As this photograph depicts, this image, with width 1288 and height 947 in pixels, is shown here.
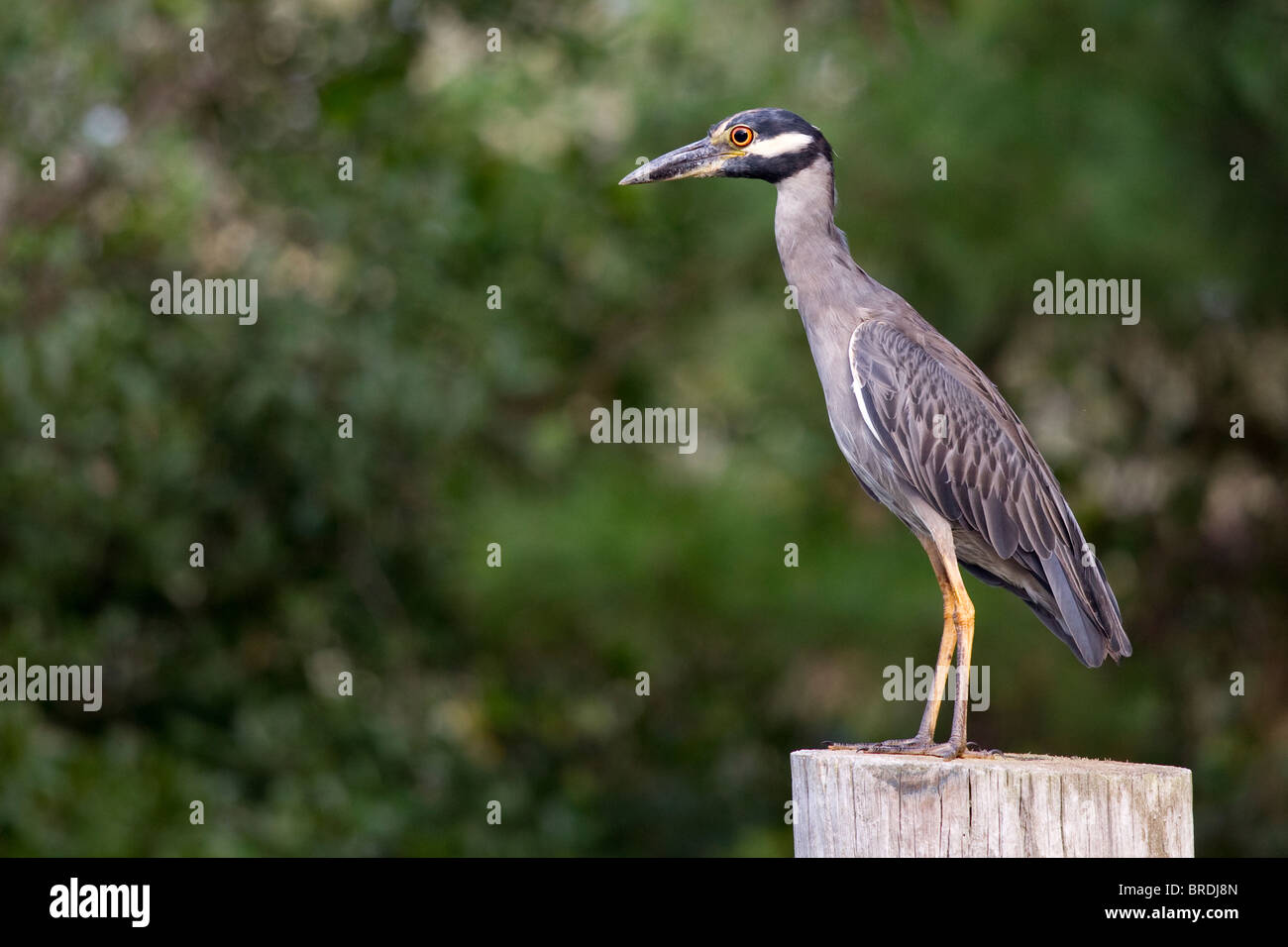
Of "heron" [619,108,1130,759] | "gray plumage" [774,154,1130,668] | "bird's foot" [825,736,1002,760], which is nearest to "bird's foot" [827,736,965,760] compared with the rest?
"bird's foot" [825,736,1002,760]

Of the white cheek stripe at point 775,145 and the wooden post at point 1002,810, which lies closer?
the wooden post at point 1002,810

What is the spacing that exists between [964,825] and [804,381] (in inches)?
177

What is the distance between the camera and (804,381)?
7605 mm

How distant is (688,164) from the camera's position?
13.9ft

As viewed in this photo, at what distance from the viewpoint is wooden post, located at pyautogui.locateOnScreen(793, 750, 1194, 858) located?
3256mm

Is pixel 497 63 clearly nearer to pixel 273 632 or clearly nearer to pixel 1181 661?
pixel 273 632

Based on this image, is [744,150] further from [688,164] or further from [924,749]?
[924,749]

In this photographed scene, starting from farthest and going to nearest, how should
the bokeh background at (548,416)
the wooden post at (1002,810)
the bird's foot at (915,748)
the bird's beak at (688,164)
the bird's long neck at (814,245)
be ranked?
the bokeh background at (548,416), the bird's long neck at (814,245), the bird's beak at (688,164), the bird's foot at (915,748), the wooden post at (1002,810)

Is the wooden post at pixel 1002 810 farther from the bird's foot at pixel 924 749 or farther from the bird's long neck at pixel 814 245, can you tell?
the bird's long neck at pixel 814 245

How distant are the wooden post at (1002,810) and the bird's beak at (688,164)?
1.76 m

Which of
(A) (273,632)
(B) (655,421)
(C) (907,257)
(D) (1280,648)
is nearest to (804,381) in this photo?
(C) (907,257)

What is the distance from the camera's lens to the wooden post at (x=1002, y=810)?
326 cm

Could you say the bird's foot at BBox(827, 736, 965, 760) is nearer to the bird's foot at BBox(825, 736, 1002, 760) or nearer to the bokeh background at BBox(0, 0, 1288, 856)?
the bird's foot at BBox(825, 736, 1002, 760)

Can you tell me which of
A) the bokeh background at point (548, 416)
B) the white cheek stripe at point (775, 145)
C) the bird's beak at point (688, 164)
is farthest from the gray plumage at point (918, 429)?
the bokeh background at point (548, 416)
